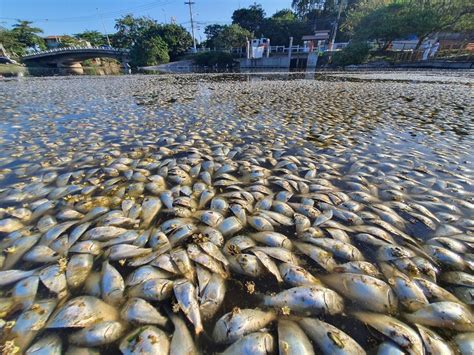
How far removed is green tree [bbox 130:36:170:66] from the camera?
58500mm

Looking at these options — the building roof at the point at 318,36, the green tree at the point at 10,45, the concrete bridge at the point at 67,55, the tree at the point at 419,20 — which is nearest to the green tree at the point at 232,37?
the building roof at the point at 318,36

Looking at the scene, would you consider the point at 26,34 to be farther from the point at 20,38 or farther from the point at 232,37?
the point at 232,37

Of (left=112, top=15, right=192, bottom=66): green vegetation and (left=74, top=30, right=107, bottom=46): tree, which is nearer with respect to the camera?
(left=112, top=15, right=192, bottom=66): green vegetation

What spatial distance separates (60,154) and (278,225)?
3.95 metres

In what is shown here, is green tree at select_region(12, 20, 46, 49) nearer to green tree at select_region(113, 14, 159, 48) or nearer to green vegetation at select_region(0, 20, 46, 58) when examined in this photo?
green vegetation at select_region(0, 20, 46, 58)

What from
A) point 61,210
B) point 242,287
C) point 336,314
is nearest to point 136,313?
point 242,287

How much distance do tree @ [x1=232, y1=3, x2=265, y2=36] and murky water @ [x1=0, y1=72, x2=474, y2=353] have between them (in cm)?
8576

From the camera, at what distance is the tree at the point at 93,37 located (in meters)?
92.6

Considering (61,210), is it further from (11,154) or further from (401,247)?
(401,247)

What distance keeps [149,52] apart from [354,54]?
47.4m

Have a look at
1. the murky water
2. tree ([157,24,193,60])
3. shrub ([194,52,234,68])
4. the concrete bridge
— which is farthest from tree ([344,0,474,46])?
the concrete bridge

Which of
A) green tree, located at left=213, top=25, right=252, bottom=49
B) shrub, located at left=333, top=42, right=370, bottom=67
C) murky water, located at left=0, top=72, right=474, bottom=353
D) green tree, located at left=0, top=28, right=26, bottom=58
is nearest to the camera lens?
murky water, located at left=0, top=72, right=474, bottom=353

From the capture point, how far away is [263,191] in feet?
9.09

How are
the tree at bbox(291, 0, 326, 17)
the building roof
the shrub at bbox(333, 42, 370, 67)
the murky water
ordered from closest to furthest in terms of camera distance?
the murky water
the shrub at bbox(333, 42, 370, 67)
the building roof
the tree at bbox(291, 0, 326, 17)
